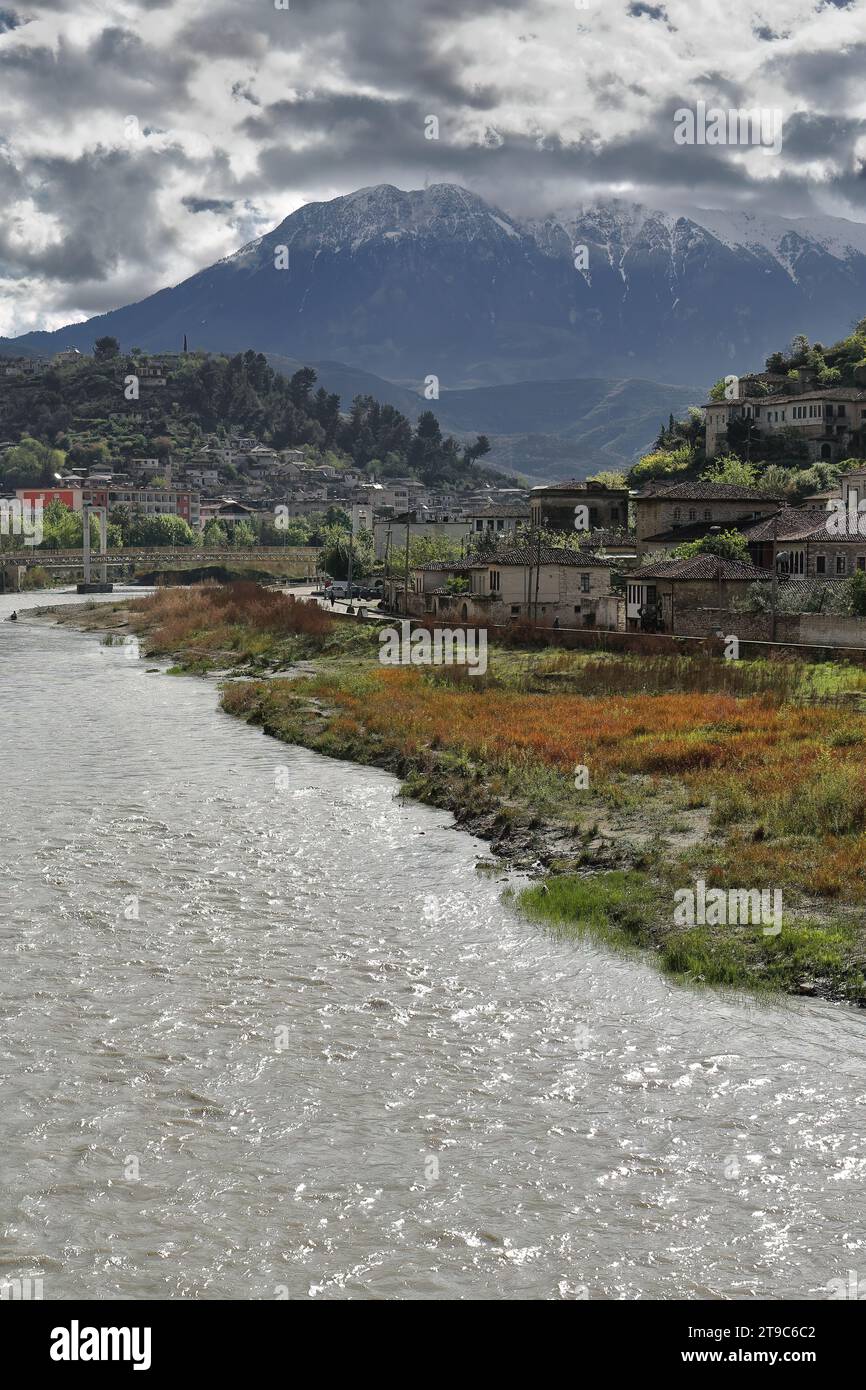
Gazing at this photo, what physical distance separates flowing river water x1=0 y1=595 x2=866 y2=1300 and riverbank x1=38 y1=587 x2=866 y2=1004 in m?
1.58

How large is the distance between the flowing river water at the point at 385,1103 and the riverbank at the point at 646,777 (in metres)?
1.58

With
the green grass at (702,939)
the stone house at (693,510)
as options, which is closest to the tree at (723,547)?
the stone house at (693,510)

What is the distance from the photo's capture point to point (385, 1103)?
58.4ft

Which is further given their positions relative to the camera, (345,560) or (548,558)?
(345,560)

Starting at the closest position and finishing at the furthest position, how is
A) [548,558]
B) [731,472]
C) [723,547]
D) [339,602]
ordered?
[723,547], [548,558], [339,602], [731,472]

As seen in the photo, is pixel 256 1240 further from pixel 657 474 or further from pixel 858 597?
pixel 657 474

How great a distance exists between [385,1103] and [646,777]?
66.3 ft

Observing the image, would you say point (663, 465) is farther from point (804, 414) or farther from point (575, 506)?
point (575, 506)

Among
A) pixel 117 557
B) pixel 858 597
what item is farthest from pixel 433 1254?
pixel 117 557

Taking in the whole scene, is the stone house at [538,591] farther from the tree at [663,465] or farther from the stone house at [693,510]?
the tree at [663,465]

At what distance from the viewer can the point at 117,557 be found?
195 meters

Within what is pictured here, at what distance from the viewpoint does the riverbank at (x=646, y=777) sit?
24.2 metres

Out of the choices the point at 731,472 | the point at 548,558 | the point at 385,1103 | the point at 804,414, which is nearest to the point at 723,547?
the point at 548,558
